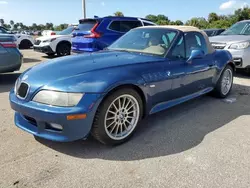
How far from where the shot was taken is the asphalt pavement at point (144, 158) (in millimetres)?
2488

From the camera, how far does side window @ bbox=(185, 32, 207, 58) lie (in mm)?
4278

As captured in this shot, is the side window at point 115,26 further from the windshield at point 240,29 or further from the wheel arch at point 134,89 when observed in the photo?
the wheel arch at point 134,89

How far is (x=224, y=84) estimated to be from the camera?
17.7ft

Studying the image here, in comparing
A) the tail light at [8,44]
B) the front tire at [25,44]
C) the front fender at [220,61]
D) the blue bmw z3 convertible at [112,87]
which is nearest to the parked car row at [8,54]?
the tail light at [8,44]

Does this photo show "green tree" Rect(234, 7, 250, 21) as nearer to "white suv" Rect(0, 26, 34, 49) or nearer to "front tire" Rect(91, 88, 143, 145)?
"white suv" Rect(0, 26, 34, 49)

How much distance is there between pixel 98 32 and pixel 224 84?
4299 millimetres

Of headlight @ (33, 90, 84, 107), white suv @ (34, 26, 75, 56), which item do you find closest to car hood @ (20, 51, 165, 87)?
headlight @ (33, 90, 84, 107)

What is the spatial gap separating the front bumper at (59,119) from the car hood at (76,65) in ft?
0.99

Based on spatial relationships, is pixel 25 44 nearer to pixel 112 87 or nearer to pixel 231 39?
pixel 231 39

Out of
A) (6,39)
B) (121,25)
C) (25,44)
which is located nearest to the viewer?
(6,39)

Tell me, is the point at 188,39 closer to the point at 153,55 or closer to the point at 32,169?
the point at 153,55

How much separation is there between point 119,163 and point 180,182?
0.68 m

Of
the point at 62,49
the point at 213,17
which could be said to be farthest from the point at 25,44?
the point at 213,17

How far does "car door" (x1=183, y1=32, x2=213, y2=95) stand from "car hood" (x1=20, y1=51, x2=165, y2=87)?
638 mm
